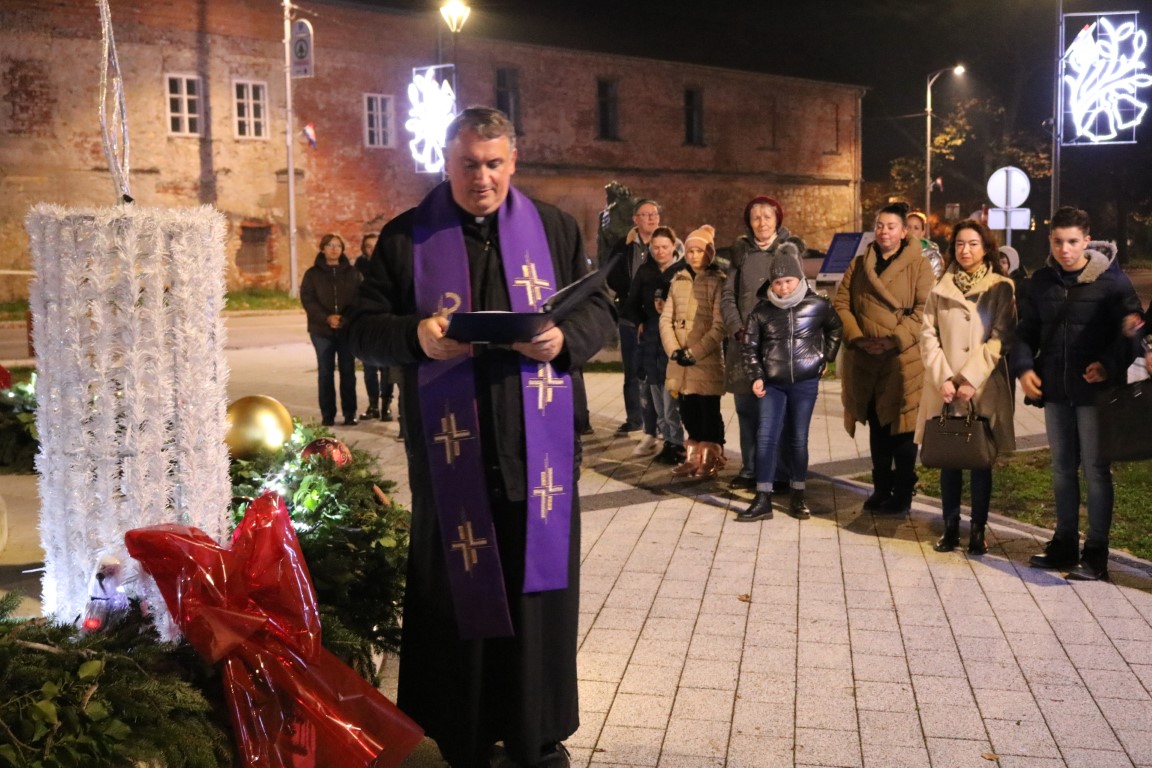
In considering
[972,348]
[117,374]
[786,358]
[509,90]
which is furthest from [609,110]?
[117,374]

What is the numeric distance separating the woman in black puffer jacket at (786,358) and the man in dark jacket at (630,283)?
7.17 ft

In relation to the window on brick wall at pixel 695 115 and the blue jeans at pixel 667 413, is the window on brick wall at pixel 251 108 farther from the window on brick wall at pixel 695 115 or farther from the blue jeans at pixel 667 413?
the blue jeans at pixel 667 413

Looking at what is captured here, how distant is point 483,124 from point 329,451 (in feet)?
8.92

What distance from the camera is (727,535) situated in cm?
788

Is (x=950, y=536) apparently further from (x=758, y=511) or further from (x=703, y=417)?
(x=703, y=417)

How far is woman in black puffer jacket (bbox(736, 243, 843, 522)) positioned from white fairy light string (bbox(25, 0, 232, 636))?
4864mm

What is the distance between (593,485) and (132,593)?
19.5ft

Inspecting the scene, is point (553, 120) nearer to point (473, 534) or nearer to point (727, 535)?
point (727, 535)

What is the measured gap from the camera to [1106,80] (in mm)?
16625

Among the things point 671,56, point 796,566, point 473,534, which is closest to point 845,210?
point 671,56

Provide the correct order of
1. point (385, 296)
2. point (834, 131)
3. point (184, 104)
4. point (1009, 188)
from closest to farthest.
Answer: point (385, 296)
point (1009, 188)
point (184, 104)
point (834, 131)

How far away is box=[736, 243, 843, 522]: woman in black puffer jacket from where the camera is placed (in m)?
8.11

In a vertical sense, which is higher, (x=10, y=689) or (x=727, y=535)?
(x=10, y=689)

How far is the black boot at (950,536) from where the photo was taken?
7328 mm
